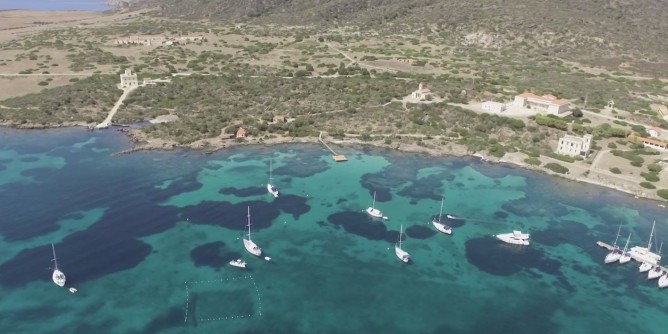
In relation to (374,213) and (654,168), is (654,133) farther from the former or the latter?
(374,213)

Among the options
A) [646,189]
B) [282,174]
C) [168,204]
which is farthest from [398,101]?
[168,204]

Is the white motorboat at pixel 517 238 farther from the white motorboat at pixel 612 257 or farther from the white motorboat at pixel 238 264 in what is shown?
the white motorboat at pixel 238 264

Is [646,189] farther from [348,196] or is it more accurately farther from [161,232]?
[161,232]

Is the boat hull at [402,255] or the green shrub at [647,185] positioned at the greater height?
the green shrub at [647,185]

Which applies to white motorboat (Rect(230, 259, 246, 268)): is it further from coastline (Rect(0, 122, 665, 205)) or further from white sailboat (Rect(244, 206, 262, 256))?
coastline (Rect(0, 122, 665, 205))

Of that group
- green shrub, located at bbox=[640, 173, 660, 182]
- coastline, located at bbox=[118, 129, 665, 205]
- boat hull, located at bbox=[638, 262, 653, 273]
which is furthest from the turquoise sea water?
green shrub, located at bbox=[640, 173, 660, 182]

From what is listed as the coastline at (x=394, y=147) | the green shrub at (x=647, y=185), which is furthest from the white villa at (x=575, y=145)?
the green shrub at (x=647, y=185)

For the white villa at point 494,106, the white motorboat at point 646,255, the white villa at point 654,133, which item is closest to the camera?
the white motorboat at point 646,255
